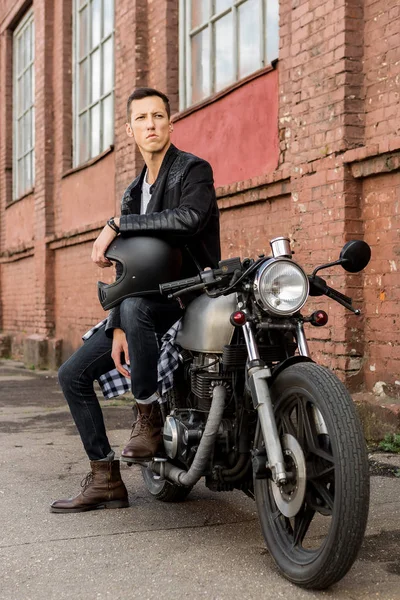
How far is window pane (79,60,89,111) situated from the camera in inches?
473

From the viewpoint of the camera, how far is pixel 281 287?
2.95 m

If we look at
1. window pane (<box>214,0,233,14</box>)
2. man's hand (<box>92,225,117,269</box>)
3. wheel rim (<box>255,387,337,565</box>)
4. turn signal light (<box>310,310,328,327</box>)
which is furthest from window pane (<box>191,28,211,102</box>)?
wheel rim (<box>255,387,337,565</box>)

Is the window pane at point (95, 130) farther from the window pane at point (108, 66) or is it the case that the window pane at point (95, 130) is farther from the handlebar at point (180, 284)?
the handlebar at point (180, 284)

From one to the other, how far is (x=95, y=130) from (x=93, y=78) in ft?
2.46

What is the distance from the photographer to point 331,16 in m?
6.05

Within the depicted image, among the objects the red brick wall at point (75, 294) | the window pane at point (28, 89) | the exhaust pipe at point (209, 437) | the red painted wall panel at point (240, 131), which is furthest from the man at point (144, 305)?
the window pane at point (28, 89)

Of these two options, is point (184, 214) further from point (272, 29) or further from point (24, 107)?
point (24, 107)

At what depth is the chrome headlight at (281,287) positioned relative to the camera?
9.58 feet

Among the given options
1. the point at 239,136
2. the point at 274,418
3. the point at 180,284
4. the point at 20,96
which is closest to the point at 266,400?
the point at 274,418

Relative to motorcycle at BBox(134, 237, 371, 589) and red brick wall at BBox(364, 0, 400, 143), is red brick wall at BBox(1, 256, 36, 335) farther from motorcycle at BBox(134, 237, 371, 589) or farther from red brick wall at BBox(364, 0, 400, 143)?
motorcycle at BBox(134, 237, 371, 589)

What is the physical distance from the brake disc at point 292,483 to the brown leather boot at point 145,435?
0.73 meters

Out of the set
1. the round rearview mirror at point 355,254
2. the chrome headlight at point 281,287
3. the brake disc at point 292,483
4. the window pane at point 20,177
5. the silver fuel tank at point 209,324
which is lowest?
the brake disc at point 292,483

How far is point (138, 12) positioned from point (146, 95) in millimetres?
→ 6255

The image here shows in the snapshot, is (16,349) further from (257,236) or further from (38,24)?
(257,236)
